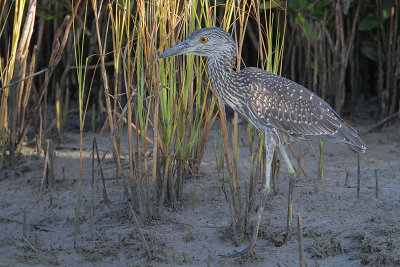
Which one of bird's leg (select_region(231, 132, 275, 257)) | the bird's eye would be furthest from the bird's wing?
the bird's eye

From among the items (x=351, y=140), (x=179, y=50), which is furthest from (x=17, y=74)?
(x=351, y=140)

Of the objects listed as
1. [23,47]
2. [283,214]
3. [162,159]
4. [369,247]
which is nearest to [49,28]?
[23,47]

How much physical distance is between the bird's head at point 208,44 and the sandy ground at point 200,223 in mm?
1034

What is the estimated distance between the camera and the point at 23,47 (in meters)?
5.23

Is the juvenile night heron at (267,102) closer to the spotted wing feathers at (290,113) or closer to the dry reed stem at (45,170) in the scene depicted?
the spotted wing feathers at (290,113)

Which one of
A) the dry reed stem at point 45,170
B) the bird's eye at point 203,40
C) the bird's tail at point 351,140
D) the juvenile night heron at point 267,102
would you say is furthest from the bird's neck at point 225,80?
the dry reed stem at point 45,170

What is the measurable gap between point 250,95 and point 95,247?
1.39 meters

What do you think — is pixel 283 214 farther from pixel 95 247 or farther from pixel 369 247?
pixel 95 247

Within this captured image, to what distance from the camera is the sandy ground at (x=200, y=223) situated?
12.7ft

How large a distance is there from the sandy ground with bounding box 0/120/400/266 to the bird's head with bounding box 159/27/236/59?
103cm

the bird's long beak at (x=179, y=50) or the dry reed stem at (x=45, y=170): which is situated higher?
the bird's long beak at (x=179, y=50)

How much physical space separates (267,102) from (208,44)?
1.76 ft

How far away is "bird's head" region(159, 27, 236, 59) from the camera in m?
3.96

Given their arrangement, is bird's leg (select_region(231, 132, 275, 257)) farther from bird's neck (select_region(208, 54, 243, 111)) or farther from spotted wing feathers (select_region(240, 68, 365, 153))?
bird's neck (select_region(208, 54, 243, 111))
